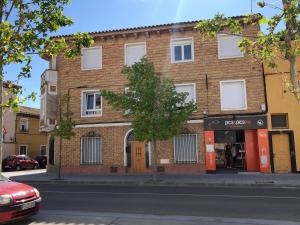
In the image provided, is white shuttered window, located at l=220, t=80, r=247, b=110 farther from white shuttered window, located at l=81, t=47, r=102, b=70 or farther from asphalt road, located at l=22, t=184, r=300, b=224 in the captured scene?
asphalt road, located at l=22, t=184, r=300, b=224

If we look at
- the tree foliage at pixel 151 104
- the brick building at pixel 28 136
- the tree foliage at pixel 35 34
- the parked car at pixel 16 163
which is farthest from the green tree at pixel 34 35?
the brick building at pixel 28 136

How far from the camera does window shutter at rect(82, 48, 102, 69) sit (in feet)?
75.3

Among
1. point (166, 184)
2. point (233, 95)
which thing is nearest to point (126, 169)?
point (166, 184)

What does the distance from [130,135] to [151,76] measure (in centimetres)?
542

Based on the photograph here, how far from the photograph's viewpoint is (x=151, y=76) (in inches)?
696

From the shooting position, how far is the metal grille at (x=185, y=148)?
2058 cm

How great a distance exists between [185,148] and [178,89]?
3.80 m

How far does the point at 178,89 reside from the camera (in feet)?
69.8

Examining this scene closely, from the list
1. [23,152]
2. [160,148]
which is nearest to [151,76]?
[160,148]

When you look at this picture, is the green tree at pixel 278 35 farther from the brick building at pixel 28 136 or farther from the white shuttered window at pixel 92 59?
the brick building at pixel 28 136

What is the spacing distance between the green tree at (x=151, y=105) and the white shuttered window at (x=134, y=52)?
4.50 m

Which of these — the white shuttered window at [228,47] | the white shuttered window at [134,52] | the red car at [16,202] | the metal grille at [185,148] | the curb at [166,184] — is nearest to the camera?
the red car at [16,202]

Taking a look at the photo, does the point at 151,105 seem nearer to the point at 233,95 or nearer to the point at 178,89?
the point at 178,89

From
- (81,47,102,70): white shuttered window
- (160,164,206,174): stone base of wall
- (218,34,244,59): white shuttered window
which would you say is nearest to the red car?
(160,164,206,174): stone base of wall
